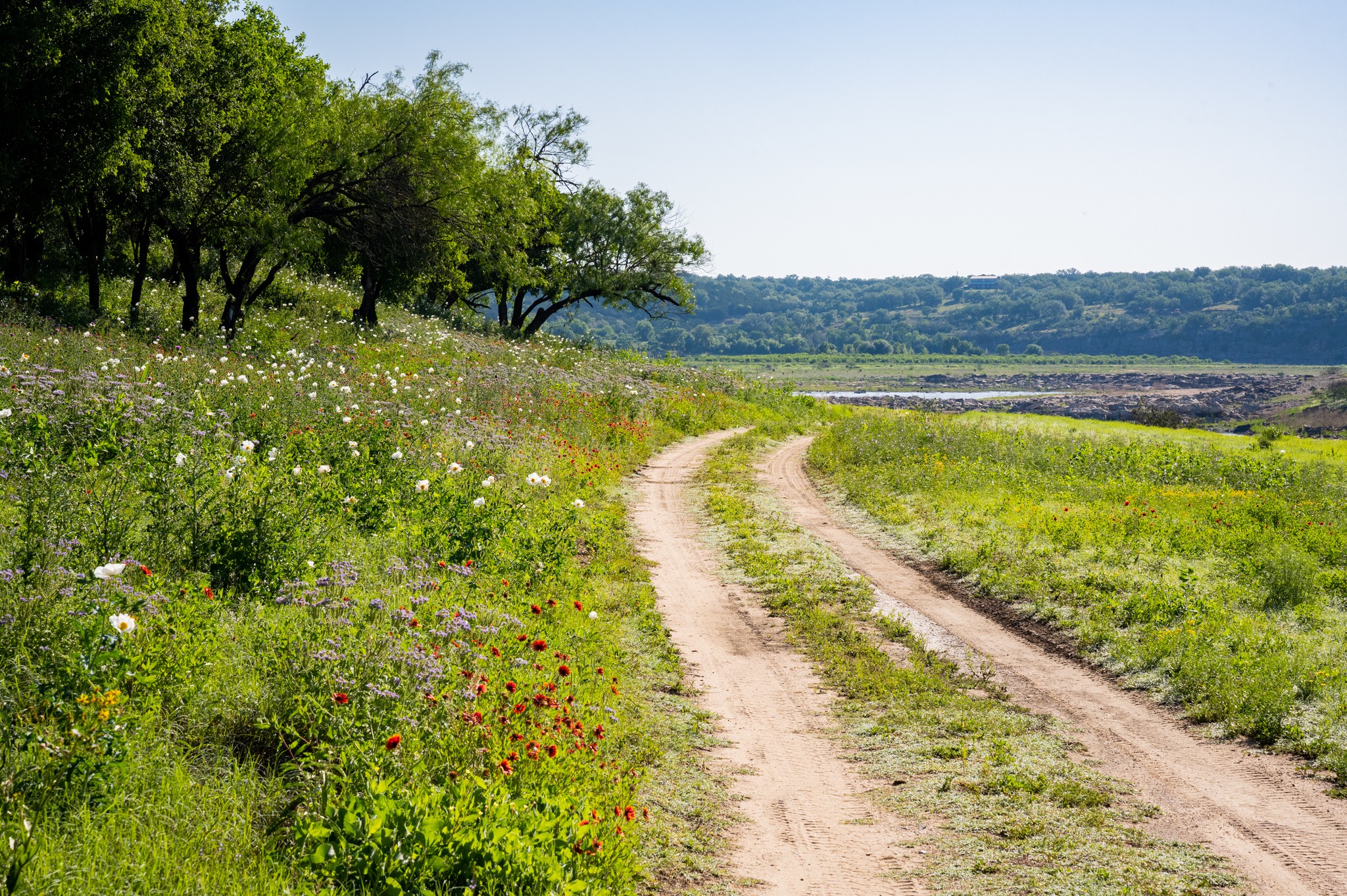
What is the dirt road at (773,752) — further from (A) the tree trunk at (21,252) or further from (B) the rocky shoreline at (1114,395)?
(B) the rocky shoreline at (1114,395)

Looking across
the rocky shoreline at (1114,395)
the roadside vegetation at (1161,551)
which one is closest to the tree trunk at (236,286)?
the roadside vegetation at (1161,551)

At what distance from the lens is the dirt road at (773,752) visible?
4.93 meters

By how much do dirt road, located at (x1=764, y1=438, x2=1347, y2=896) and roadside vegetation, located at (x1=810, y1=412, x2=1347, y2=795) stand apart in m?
0.38

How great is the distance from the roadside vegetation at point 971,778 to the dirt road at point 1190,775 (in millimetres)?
243

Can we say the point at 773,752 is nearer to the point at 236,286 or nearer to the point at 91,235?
the point at 236,286

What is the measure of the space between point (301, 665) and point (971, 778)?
186 inches

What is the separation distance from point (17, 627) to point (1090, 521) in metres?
13.8

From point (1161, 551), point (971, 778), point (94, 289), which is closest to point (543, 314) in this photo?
point (94, 289)

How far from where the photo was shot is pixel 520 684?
231 inches

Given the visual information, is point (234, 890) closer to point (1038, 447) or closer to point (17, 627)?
point (17, 627)

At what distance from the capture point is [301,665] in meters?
4.93

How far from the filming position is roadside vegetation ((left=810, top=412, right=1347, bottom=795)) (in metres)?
7.75

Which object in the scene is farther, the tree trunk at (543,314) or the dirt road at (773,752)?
the tree trunk at (543,314)

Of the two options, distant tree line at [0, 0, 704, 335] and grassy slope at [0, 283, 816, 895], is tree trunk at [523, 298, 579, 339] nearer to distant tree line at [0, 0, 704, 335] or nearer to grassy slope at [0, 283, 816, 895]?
distant tree line at [0, 0, 704, 335]
